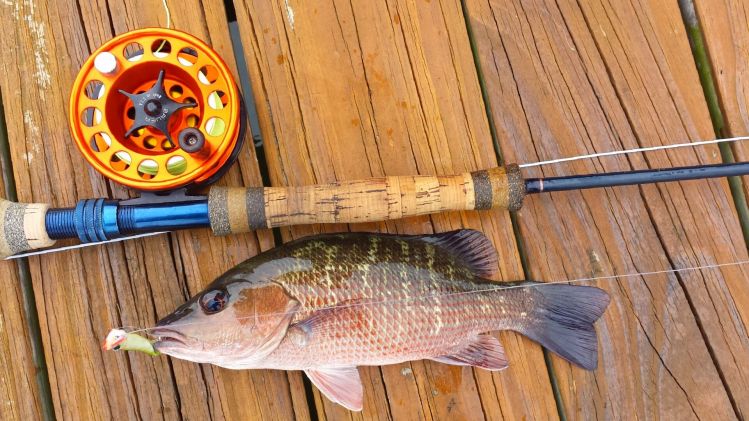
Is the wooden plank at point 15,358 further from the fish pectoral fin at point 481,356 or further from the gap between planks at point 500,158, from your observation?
the gap between planks at point 500,158

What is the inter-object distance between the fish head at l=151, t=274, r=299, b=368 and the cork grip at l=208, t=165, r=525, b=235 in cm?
27

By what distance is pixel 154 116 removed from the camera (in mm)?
2045

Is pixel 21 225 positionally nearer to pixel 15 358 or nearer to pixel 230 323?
pixel 15 358

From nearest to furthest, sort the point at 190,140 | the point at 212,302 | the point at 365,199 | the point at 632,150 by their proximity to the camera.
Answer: the point at 190,140
the point at 212,302
the point at 365,199
the point at 632,150

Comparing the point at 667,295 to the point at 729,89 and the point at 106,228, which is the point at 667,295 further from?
the point at 106,228

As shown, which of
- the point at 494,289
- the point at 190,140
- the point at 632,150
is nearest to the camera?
the point at 190,140

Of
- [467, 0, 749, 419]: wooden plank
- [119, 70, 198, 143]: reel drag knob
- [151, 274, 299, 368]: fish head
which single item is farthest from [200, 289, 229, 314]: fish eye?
[467, 0, 749, 419]: wooden plank

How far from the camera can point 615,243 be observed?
8.34ft

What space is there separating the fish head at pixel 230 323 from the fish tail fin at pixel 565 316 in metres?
1.13

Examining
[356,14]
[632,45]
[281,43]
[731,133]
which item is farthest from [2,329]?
[731,133]

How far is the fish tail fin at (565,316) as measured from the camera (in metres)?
2.32

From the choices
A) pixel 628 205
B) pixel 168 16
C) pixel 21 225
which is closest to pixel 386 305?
pixel 628 205

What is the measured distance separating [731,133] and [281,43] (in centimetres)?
243

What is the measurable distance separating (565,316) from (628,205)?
0.71 m
